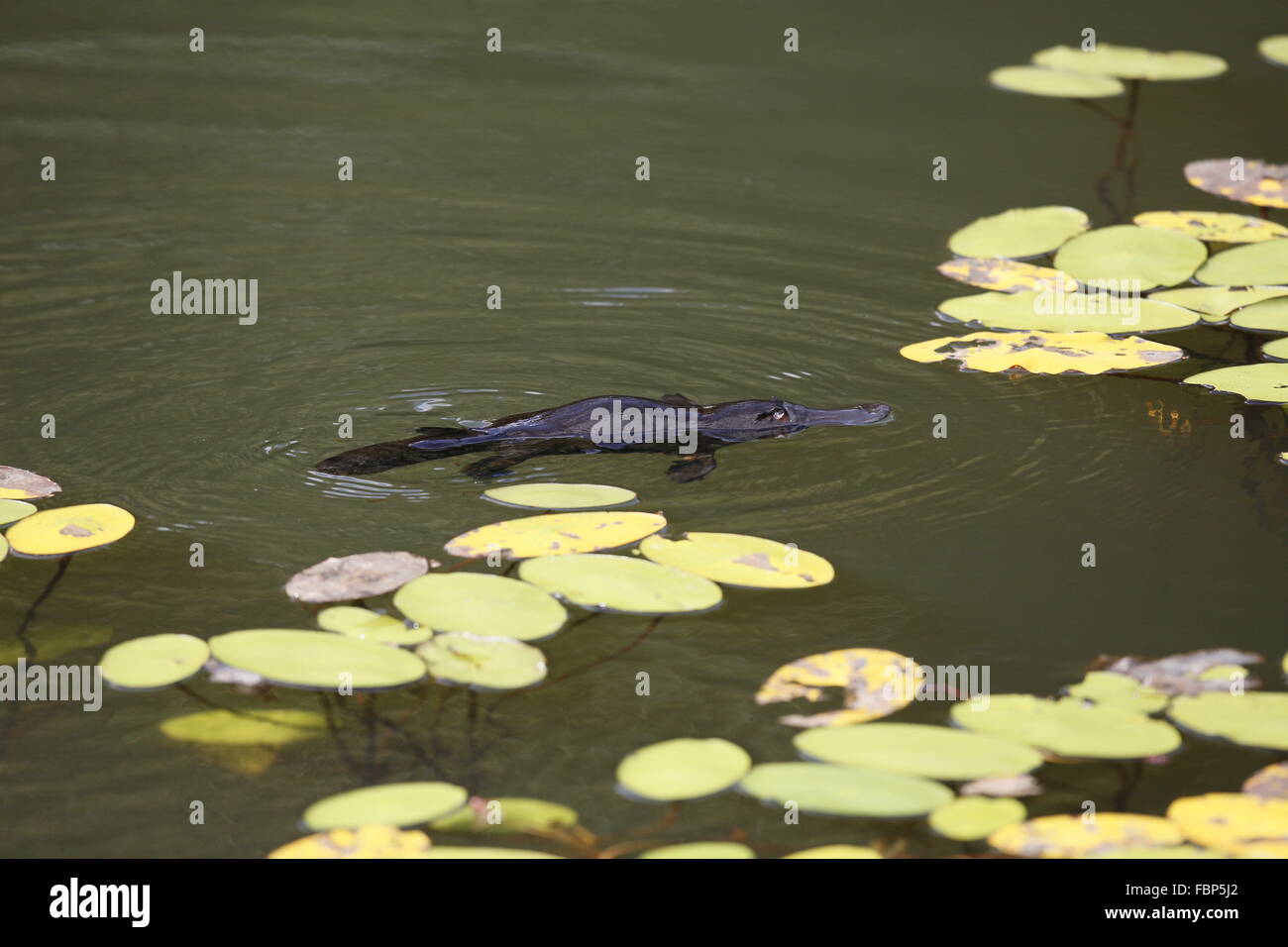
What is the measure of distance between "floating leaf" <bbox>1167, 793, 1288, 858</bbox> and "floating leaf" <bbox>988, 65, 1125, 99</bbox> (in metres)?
4.94

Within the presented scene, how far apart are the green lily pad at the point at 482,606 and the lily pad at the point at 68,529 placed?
0.94 metres

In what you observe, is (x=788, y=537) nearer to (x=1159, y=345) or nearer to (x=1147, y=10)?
(x=1159, y=345)

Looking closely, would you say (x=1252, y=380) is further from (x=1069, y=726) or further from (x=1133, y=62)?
(x=1133, y=62)

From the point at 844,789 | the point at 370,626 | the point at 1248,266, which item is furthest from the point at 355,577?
the point at 1248,266

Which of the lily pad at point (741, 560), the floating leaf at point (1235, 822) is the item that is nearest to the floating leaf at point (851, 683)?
the lily pad at point (741, 560)

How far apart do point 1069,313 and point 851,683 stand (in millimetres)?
2507

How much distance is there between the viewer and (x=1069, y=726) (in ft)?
9.98

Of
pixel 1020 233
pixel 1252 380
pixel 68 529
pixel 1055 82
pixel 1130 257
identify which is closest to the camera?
pixel 68 529

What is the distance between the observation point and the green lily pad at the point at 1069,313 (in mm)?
5207

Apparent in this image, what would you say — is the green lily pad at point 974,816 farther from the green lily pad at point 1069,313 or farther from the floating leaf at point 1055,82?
the floating leaf at point 1055,82

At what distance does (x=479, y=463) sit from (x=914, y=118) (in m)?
4.27

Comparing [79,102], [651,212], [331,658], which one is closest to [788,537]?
[331,658]

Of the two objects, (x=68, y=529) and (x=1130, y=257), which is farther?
(x=1130, y=257)

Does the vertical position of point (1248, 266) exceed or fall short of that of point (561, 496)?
it exceeds it
